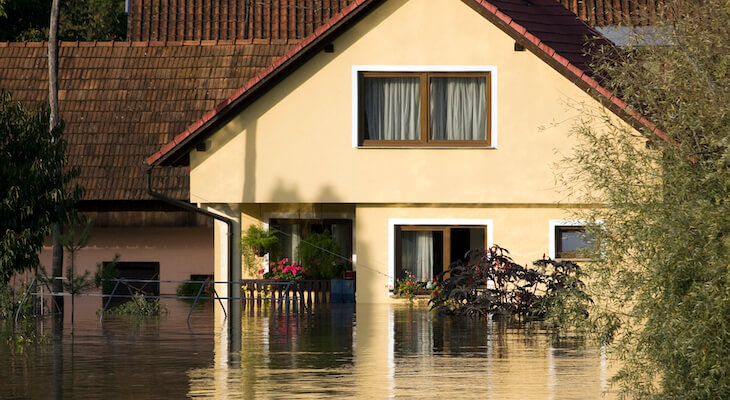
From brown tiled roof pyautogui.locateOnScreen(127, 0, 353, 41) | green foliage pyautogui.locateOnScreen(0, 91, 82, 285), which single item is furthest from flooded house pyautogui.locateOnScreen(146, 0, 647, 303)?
brown tiled roof pyautogui.locateOnScreen(127, 0, 353, 41)

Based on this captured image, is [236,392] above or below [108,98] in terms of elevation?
below

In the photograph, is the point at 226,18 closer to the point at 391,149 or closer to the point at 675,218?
the point at 391,149

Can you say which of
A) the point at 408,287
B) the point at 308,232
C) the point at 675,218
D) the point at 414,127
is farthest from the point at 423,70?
the point at 675,218

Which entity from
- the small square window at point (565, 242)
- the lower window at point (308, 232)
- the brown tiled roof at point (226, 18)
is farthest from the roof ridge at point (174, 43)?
the small square window at point (565, 242)

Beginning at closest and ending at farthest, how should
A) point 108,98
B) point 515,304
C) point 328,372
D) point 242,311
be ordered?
point 328,372
point 515,304
point 242,311
point 108,98

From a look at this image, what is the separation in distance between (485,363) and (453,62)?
11406mm

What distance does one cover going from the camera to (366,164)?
27531 millimetres

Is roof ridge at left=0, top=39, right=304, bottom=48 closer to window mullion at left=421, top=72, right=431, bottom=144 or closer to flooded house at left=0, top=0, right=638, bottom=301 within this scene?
flooded house at left=0, top=0, right=638, bottom=301

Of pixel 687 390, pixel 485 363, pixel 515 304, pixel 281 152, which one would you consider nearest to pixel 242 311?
pixel 281 152

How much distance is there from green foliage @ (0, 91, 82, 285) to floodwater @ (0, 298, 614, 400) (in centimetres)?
147

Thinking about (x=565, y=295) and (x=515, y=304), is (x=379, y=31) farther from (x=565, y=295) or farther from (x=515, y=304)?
(x=565, y=295)

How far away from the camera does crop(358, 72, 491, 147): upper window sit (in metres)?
27.4

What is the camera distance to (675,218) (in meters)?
12.3

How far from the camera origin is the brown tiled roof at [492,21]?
26547 millimetres
